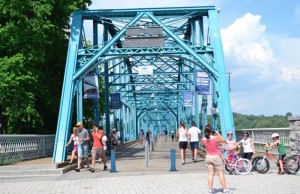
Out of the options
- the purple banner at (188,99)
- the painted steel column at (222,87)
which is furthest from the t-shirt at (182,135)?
the purple banner at (188,99)

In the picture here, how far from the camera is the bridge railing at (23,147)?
778 inches

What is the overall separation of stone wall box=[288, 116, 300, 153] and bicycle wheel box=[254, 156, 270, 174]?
7.39 feet

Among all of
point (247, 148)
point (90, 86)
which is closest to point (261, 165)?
point (247, 148)

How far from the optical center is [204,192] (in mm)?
11586

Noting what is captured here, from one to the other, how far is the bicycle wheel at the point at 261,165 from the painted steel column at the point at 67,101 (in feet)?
27.0

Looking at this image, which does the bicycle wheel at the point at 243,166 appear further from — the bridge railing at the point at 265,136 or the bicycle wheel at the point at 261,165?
the bridge railing at the point at 265,136

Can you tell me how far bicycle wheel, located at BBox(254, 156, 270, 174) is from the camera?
15953 millimetres

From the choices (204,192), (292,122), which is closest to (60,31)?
(292,122)

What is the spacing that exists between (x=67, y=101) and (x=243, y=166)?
31.5 ft

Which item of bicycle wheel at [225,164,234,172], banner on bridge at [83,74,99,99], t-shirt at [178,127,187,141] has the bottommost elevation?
bicycle wheel at [225,164,234,172]

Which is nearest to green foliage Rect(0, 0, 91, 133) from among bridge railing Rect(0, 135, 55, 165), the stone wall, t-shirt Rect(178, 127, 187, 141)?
bridge railing Rect(0, 135, 55, 165)

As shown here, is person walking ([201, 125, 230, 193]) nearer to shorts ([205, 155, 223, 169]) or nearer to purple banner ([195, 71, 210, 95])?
shorts ([205, 155, 223, 169])

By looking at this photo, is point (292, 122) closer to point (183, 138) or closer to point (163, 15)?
point (183, 138)

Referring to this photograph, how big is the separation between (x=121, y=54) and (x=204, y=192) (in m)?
13.5
